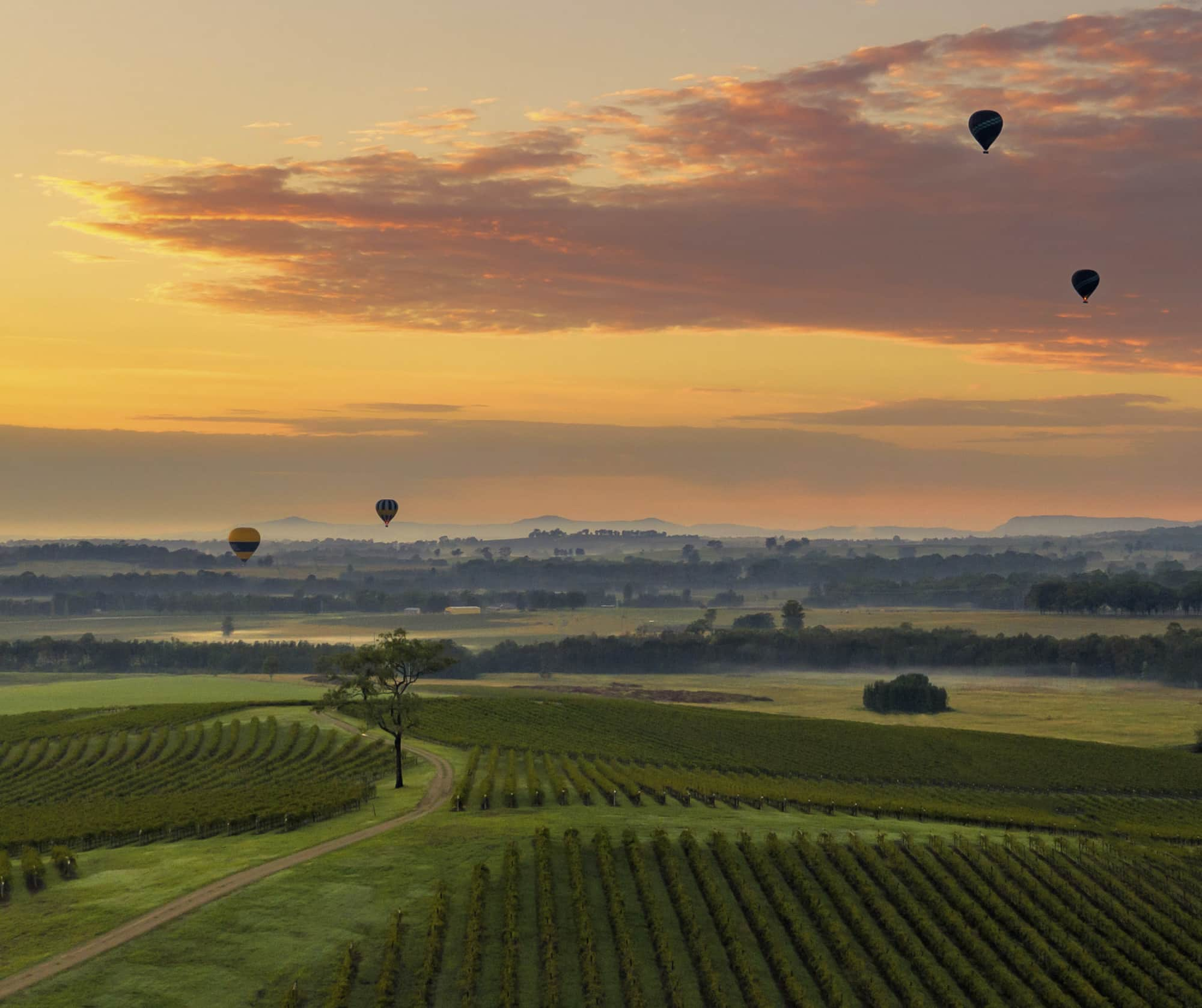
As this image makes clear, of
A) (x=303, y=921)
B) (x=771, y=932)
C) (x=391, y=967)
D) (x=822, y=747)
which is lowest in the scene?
(x=822, y=747)

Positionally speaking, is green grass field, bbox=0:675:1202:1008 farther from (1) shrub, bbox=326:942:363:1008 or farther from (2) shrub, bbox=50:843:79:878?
(2) shrub, bbox=50:843:79:878

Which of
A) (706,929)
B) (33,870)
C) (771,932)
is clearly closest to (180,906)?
(33,870)

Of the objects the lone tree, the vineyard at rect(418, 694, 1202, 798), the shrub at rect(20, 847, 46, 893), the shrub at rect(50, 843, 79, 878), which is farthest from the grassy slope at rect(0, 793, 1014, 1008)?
the vineyard at rect(418, 694, 1202, 798)

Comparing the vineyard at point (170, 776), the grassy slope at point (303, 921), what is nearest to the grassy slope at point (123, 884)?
the grassy slope at point (303, 921)

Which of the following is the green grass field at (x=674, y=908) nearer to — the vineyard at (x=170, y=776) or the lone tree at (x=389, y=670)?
the vineyard at (x=170, y=776)

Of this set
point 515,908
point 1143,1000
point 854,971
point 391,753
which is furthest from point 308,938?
point 391,753

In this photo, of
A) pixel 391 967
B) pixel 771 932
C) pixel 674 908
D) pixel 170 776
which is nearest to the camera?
pixel 391 967

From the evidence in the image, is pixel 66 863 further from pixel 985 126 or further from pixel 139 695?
pixel 139 695
